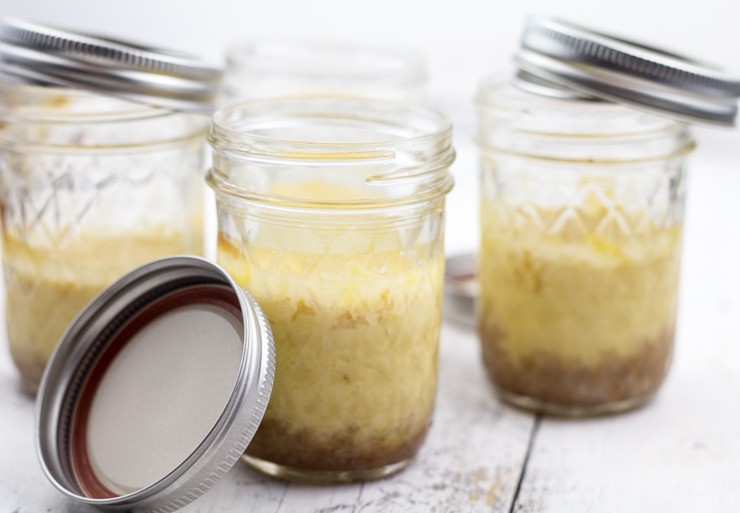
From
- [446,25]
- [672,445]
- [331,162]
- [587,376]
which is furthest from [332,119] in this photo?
[446,25]

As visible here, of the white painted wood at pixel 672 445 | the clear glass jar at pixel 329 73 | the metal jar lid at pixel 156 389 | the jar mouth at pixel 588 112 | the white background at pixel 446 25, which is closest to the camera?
the metal jar lid at pixel 156 389

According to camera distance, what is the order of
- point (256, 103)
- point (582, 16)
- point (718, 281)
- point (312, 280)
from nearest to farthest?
1. point (312, 280)
2. point (256, 103)
3. point (718, 281)
4. point (582, 16)

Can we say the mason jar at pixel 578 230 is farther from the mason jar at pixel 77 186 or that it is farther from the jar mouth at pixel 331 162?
the mason jar at pixel 77 186

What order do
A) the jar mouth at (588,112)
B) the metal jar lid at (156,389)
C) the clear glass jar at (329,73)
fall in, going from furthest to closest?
the clear glass jar at (329,73), the jar mouth at (588,112), the metal jar lid at (156,389)

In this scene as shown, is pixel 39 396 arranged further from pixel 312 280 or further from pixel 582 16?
pixel 582 16

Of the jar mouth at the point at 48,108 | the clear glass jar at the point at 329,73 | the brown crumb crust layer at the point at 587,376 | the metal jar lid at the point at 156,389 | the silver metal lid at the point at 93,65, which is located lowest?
the brown crumb crust layer at the point at 587,376

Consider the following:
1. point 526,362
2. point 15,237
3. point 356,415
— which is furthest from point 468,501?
point 15,237

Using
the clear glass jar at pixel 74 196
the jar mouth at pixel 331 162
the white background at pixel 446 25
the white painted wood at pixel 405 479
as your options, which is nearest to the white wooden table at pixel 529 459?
the white painted wood at pixel 405 479
